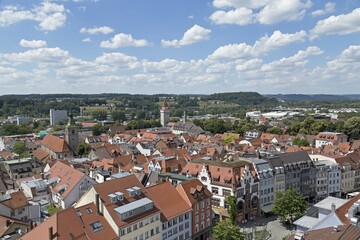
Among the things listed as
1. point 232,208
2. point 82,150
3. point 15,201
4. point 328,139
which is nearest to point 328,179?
point 232,208

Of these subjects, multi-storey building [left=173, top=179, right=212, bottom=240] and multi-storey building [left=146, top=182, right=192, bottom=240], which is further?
multi-storey building [left=173, top=179, right=212, bottom=240]

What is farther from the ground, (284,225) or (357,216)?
(357,216)

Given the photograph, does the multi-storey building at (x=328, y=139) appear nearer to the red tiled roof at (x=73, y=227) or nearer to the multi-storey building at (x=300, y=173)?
the multi-storey building at (x=300, y=173)

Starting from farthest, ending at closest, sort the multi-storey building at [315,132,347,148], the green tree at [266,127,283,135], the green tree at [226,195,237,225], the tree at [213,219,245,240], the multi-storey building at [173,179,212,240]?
1. the green tree at [266,127,283,135]
2. the multi-storey building at [315,132,347,148]
3. the green tree at [226,195,237,225]
4. the multi-storey building at [173,179,212,240]
5. the tree at [213,219,245,240]

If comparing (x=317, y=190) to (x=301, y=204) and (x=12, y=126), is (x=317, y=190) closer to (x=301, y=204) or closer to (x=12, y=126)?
(x=301, y=204)

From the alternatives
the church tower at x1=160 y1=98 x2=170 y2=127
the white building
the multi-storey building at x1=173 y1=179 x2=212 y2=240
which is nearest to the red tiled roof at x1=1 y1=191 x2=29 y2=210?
the multi-storey building at x1=173 y1=179 x2=212 y2=240

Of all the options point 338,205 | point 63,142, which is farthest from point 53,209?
point 63,142

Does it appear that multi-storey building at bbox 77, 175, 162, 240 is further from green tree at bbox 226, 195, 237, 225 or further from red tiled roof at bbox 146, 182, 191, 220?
green tree at bbox 226, 195, 237, 225
